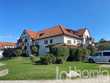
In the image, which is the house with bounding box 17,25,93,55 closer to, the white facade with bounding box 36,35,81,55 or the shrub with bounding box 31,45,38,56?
the white facade with bounding box 36,35,81,55

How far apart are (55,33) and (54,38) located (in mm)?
1320

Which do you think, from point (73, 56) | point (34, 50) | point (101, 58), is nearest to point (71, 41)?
point (34, 50)

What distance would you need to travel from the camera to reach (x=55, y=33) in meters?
55.1

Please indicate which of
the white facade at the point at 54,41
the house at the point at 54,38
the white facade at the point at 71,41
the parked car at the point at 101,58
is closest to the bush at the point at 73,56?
the parked car at the point at 101,58

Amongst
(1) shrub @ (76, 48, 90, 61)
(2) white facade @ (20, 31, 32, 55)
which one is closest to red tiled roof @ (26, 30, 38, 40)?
(2) white facade @ (20, 31, 32, 55)

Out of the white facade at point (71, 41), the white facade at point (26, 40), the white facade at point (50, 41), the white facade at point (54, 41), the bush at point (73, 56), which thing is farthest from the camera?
the white facade at point (26, 40)

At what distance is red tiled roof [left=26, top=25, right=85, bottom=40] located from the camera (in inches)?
2155

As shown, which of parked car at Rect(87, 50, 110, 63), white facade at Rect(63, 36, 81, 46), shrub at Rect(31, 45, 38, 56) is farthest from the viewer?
shrub at Rect(31, 45, 38, 56)

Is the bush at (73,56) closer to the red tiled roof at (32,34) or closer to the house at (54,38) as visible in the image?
the house at (54,38)

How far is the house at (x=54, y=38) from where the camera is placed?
5370 cm

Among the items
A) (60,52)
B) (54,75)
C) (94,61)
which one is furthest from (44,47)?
(54,75)

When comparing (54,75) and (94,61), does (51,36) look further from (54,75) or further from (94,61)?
(54,75)

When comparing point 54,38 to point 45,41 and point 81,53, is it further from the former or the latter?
point 81,53

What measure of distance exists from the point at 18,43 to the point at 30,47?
6.01 metres
